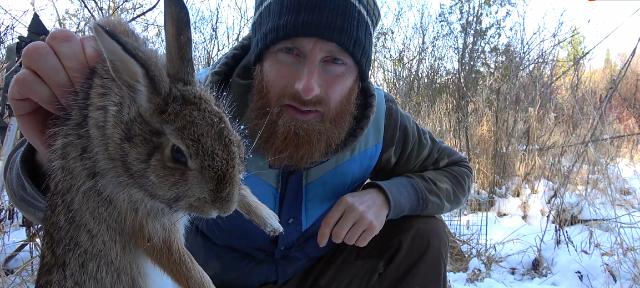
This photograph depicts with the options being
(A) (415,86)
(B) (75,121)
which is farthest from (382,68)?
(B) (75,121)

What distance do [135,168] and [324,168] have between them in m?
1.19

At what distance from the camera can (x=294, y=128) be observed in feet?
9.27

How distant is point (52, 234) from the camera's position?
2135 millimetres

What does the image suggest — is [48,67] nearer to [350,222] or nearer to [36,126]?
[36,126]

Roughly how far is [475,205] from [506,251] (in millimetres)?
961

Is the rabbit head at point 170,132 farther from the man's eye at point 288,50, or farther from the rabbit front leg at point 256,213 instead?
the man's eye at point 288,50

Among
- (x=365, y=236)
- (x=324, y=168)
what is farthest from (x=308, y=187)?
(x=365, y=236)

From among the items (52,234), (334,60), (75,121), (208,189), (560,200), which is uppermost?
(334,60)

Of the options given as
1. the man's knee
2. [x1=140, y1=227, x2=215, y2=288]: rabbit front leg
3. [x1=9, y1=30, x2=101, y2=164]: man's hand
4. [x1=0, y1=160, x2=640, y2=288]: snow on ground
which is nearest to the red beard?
the man's knee

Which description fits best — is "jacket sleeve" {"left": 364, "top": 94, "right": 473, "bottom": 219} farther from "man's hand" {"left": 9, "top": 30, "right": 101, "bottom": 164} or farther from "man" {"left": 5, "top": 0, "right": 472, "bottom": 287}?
"man's hand" {"left": 9, "top": 30, "right": 101, "bottom": 164}

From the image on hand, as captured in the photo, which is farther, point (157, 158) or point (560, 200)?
point (560, 200)

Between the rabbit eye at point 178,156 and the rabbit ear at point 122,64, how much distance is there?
0.62ft

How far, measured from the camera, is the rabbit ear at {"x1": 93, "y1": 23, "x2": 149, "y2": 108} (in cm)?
164

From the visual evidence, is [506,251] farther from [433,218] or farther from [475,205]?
[433,218]
